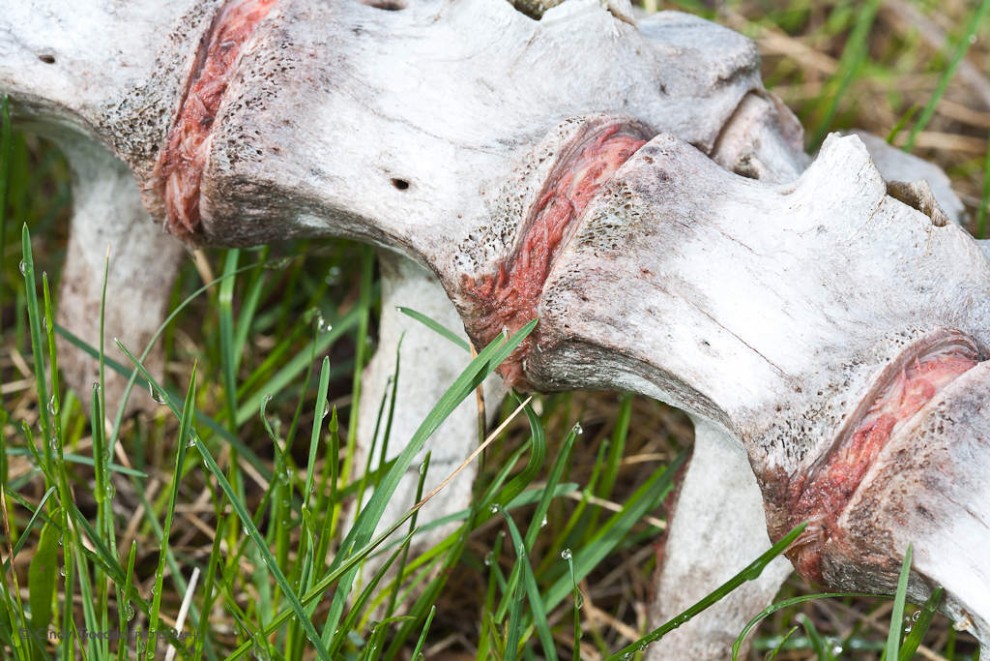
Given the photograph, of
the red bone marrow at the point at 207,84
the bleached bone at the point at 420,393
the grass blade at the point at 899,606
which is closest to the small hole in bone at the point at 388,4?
the red bone marrow at the point at 207,84

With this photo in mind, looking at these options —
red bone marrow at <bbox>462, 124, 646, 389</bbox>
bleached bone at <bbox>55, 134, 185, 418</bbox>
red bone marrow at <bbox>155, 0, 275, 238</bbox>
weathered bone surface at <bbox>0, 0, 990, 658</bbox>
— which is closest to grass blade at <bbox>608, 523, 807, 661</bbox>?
weathered bone surface at <bbox>0, 0, 990, 658</bbox>

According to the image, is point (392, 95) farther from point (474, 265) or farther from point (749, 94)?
point (749, 94)

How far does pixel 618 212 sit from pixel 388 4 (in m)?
0.49

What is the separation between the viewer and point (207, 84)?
135 centimetres

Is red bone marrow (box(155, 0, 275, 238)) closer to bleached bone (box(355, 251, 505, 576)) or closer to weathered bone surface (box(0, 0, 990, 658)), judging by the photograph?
weathered bone surface (box(0, 0, 990, 658))

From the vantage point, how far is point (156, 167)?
141 cm

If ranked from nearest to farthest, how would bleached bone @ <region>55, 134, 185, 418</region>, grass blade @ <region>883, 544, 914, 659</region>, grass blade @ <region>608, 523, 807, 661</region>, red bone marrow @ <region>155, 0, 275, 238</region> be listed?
1. grass blade @ <region>883, 544, 914, 659</region>
2. grass blade @ <region>608, 523, 807, 661</region>
3. red bone marrow @ <region>155, 0, 275, 238</region>
4. bleached bone @ <region>55, 134, 185, 418</region>

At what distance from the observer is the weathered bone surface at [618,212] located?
1.11 m

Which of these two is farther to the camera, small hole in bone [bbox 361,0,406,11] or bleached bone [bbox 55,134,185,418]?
bleached bone [bbox 55,134,185,418]

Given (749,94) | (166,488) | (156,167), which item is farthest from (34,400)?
(749,94)

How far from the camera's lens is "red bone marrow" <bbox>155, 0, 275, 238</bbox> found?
4.42 ft

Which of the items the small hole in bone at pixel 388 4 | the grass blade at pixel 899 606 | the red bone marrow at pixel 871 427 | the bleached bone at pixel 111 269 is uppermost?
the small hole in bone at pixel 388 4

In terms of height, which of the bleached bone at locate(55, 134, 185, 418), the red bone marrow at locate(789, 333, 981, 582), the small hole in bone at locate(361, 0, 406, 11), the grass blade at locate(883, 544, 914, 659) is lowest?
the bleached bone at locate(55, 134, 185, 418)

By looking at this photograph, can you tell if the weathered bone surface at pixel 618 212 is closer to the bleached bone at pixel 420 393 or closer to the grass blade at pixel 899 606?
the grass blade at pixel 899 606
